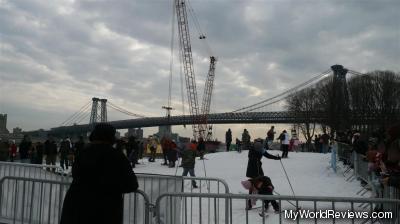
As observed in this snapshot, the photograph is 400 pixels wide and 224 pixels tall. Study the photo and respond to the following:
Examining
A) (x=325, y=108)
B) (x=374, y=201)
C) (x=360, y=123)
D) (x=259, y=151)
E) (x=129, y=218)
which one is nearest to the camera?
(x=374, y=201)

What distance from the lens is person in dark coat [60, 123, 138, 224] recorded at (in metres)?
4.25

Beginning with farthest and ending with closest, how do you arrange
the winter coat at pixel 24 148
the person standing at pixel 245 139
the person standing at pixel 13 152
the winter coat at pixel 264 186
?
the person standing at pixel 245 139
the person standing at pixel 13 152
the winter coat at pixel 24 148
the winter coat at pixel 264 186

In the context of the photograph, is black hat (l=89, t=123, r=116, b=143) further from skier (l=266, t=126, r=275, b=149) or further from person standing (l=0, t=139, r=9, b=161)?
skier (l=266, t=126, r=275, b=149)

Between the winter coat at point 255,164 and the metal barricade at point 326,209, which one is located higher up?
the winter coat at point 255,164

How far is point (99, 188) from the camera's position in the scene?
428 cm

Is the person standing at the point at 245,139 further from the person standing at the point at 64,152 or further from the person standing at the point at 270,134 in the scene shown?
the person standing at the point at 64,152

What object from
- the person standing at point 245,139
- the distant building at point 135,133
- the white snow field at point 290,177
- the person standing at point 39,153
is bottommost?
the white snow field at point 290,177

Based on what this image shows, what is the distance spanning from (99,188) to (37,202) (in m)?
3.33

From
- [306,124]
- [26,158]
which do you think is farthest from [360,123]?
[26,158]

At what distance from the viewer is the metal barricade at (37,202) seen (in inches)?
246

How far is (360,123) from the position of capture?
48344mm

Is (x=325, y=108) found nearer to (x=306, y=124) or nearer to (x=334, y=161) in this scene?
(x=306, y=124)

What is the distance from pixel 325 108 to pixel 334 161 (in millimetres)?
36535

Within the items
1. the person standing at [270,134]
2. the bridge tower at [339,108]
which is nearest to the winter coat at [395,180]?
the person standing at [270,134]
